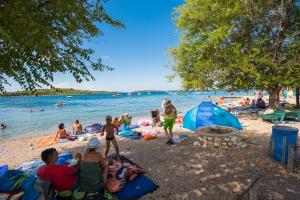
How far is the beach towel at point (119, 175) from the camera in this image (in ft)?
17.8

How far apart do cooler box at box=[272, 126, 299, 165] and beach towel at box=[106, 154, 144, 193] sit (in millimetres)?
4532

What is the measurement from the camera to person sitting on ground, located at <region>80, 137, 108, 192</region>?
4.82 metres

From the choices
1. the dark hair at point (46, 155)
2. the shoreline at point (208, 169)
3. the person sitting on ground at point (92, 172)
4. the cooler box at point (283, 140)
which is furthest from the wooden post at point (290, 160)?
the dark hair at point (46, 155)

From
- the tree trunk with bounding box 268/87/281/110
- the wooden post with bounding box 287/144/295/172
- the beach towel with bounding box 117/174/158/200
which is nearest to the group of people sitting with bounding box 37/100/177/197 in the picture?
the beach towel with bounding box 117/174/158/200

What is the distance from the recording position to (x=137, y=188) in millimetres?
5555

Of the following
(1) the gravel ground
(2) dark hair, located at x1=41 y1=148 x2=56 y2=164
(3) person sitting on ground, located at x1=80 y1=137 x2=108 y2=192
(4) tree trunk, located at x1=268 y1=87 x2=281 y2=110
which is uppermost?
(4) tree trunk, located at x1=268 y1=87 x2=281 y2=110

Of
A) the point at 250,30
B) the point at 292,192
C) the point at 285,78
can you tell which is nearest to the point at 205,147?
the point at 292,192

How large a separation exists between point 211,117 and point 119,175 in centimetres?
722

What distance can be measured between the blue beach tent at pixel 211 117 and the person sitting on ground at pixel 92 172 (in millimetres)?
7890

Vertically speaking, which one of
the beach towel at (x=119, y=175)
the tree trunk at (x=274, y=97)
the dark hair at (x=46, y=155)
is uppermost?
the tree trunk at (x=274, y=97)

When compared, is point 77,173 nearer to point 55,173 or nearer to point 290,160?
point 55,173

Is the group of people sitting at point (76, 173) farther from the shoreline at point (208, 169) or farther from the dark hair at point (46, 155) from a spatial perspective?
the shoreline at point (208, 169)

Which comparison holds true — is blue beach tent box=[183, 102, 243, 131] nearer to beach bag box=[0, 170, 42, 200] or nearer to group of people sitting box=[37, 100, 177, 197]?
group of people sitting box=[37, 100, 177, 197]

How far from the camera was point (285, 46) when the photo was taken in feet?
53.9
